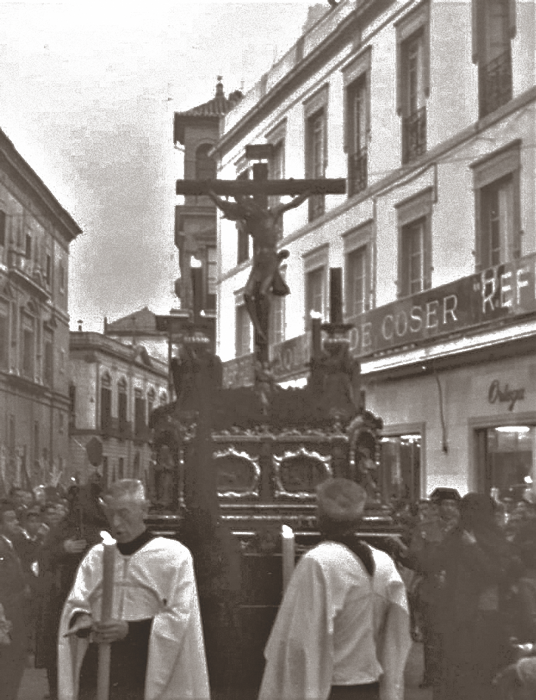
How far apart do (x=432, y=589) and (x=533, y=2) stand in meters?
8.38

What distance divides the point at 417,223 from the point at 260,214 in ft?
20.2

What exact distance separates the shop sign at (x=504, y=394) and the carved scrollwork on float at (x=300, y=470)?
456 cm

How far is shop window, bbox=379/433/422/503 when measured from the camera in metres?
17.0

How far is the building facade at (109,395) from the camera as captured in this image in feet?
58.2

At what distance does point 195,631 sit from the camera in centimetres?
480

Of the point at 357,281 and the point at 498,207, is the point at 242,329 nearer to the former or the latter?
the point at 357,281

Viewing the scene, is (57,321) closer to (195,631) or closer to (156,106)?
(156,106)

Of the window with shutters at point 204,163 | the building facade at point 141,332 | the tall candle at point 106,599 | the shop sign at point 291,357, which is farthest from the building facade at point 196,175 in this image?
the tall candle at point 106,599

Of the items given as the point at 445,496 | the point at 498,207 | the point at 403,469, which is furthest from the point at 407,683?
the point at 403,469

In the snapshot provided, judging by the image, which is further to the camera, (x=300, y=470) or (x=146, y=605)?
(x=300, y=470)

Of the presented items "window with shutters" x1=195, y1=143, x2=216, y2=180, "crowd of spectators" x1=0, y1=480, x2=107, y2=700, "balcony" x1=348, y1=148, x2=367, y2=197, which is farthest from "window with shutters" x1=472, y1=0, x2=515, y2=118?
"crowd of spectators" x1=0, y1=480, x2=107, y2=700

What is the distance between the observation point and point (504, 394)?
14852mm

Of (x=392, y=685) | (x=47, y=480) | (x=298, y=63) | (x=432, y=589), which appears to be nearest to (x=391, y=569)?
(x=392, y=685)

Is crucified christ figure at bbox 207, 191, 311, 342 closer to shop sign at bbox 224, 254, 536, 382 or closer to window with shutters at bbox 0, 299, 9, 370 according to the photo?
shop sign at bbox 224, 254, 536, 382
